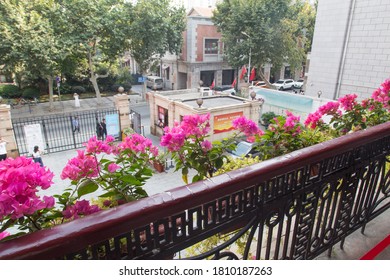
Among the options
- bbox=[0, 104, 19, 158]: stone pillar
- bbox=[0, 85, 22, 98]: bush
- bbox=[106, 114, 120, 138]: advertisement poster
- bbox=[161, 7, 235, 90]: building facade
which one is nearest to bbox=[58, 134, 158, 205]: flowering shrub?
bbox=[0, 104, 19, 158]: stone pillar

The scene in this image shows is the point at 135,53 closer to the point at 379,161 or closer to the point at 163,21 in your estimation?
the point at 163,21

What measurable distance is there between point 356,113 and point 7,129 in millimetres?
11695

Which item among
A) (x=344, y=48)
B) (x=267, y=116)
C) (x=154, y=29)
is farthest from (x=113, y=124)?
(x=344, y=48)

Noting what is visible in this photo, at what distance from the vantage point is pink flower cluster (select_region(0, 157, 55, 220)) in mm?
870

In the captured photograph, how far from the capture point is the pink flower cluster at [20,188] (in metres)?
0.87

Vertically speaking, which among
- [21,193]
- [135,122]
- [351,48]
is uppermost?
[351,48]

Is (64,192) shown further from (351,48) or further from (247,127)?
(351,48)

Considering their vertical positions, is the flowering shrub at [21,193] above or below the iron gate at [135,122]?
above

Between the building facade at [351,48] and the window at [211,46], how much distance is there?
44.9 ft

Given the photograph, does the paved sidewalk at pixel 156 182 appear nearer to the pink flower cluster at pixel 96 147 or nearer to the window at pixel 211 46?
the pink flower cluster at pixel 96 147

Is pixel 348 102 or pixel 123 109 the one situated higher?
pixel 348 102

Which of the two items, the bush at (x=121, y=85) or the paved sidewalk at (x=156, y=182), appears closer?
the paved sidewalk at (x=156, y=182)

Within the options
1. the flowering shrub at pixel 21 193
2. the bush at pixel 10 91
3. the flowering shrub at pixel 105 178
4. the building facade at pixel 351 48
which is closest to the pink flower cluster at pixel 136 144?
the flowering shrub at pixel 105 178

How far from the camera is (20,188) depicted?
902 millimetres
